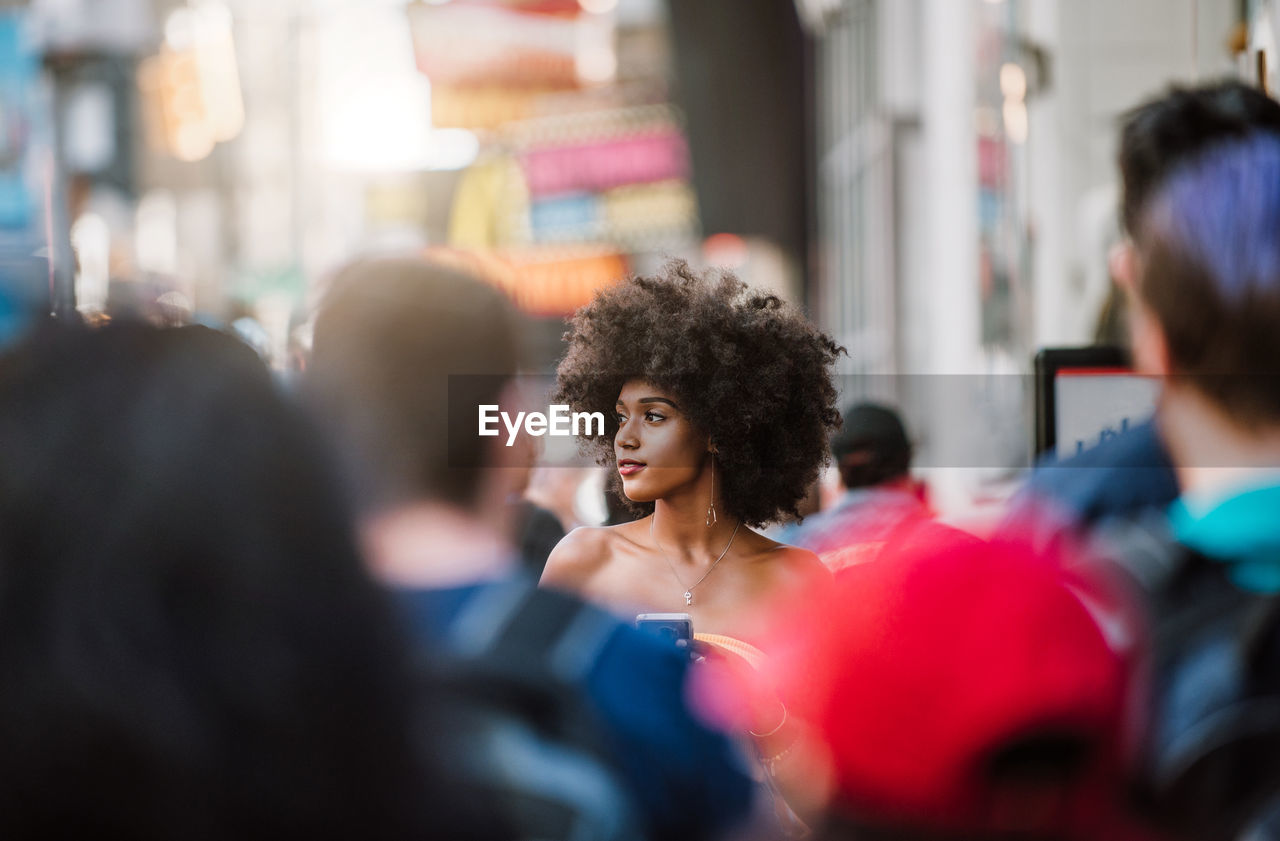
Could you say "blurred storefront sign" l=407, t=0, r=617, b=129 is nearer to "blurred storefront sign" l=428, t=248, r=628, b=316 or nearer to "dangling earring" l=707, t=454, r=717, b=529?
"blurred storefront sign" l=428, t=248, r=628, b=316

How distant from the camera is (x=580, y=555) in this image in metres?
1.89

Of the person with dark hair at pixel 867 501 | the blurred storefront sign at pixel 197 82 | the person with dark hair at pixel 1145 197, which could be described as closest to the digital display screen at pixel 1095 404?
the person with dark hair at pixel 1145 197

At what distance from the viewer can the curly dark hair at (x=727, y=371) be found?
187cm

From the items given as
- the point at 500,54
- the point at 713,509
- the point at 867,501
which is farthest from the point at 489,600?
the point at 500,54

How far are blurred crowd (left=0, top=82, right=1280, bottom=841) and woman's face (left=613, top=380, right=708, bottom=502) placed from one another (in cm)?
14

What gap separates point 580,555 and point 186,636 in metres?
0.81

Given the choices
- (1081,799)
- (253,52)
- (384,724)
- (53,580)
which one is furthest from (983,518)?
(253,52)

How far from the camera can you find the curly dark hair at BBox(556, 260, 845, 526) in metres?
1.87

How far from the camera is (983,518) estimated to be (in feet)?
5.49

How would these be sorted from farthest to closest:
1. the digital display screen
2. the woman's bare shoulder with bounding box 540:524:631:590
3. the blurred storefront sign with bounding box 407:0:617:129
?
the blurred storefront sign with bounding box 407:0:617:129
the woman's bare shoulder with bounding box 540:524:631:590
the digital display screen

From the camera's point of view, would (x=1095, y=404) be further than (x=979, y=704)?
Yes

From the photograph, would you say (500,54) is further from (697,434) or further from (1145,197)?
(1145,197)

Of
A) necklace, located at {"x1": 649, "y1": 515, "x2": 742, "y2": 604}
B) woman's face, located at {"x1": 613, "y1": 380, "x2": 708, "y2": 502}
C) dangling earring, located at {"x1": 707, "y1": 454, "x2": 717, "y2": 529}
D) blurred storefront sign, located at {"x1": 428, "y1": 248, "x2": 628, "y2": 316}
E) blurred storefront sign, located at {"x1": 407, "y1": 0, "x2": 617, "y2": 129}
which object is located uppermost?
blurred storefront sign, located at {"x1": 407, "y1": 0, "x2": 617, "y2": 129}

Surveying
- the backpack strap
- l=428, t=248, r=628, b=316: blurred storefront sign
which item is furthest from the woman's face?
l=428, t=248, r=628, b=316: blurred storefront sign
